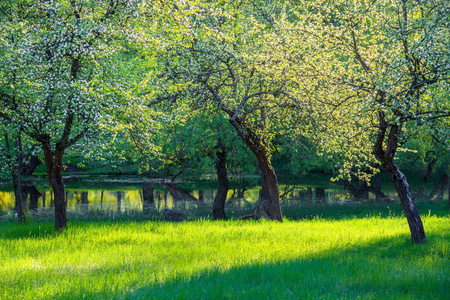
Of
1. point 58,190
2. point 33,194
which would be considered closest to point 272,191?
point 58,190

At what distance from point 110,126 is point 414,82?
8.02 m

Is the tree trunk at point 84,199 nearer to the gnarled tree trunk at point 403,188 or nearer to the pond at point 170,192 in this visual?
the pond at point 170,192

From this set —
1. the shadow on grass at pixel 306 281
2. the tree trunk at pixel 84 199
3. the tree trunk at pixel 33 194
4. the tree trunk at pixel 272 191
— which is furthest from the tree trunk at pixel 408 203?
the tree trunk at pixel 33 194

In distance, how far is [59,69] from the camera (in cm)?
1097

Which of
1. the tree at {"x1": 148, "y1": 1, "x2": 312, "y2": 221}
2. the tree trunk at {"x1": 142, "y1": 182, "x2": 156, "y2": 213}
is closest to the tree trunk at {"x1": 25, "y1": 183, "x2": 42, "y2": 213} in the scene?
the tree trunk at {"x1": 142, "y1": 182, "x2": 156, "y2": 213}

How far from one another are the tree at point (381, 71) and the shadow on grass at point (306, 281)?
2.58 metres

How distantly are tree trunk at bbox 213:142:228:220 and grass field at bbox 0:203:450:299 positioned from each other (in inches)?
350

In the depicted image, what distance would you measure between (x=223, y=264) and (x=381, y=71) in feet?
18.6

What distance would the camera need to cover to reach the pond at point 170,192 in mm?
30359

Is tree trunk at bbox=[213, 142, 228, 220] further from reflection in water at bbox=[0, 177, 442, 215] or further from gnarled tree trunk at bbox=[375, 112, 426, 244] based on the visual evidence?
gnarled tree trunk at bbox=[375, 112, 426, 244]

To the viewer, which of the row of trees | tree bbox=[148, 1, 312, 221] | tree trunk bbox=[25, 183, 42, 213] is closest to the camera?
the row of trees

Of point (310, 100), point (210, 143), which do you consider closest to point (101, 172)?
point (210, 143)

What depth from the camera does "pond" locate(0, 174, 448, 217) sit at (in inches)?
1195

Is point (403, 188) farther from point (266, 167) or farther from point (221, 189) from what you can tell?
point (221, 189)
